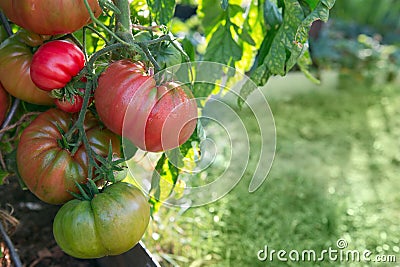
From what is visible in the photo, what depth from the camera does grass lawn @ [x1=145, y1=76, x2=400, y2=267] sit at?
175cm

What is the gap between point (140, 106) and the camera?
84cm

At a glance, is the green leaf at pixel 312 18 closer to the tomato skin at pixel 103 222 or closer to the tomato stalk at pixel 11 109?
the tomato skin at pixel 103 222

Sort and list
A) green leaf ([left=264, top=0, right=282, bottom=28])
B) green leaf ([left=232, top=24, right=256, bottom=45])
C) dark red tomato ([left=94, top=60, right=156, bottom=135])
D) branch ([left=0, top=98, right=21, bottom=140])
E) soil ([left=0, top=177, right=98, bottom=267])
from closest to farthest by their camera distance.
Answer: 1. dark red tomato ([left=94, top=60, right=156, bottom=135])
2. branch ([left=0, top=98, right=21, bottom=140])
3. green leaf ([left=264, top=0, right=282, bottom=28])
4. green leaf ([left=232, top=24, right=256, bottom=45])
5. soil ([left=0, top=177, right=98, bottom=267])

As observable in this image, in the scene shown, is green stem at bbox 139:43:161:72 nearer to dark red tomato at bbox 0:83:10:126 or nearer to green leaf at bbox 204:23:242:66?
dark red tomato at bbox 0:83:10:126

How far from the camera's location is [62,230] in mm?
892

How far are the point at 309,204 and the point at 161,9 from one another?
1.16m

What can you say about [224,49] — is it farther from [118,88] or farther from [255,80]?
[118,88]

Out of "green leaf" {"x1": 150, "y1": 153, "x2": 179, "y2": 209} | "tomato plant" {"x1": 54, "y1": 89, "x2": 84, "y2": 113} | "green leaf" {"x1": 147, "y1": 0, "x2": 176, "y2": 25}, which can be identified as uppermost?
"green leaf" {"x1": 147, "y1": 0, "x2": 176, "y2": 25}

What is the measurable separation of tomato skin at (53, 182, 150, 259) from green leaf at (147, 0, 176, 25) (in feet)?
1.25

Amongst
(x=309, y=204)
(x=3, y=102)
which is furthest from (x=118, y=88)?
(x=309, y=204)

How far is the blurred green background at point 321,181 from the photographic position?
69.7 inches

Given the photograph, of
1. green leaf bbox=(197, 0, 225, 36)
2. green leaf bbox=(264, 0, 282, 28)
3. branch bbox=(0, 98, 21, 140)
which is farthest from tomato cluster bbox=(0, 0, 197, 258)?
green leaf bbox=(197, 0, 225, 36)

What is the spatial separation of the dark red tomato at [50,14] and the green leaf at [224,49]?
48cm

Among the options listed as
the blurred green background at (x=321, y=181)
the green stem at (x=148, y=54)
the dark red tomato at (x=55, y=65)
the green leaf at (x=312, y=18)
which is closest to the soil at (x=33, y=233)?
the blurred green background at (x=321, y=181)
